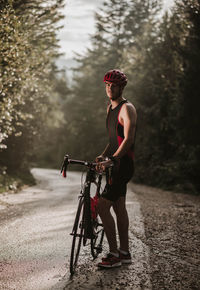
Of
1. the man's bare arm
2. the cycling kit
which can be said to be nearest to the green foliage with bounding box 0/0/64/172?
the cycling kit

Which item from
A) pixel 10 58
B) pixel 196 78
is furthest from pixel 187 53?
pixel 10 58

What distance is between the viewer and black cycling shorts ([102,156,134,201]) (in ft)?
15.5

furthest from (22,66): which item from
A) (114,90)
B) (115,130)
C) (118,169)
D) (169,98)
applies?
(169,98)

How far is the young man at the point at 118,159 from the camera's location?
4621mm

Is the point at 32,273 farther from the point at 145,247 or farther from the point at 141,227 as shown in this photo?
the point at 141,227

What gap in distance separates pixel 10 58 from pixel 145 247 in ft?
23.5

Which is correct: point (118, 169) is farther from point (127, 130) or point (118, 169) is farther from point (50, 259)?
point (50, 259)

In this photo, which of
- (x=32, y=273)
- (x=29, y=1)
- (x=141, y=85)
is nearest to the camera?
(x=32, y=273)

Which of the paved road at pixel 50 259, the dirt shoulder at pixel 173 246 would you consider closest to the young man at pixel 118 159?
the paved road at pixel 50 259

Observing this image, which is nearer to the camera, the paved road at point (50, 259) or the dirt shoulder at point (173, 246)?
the paved road at point (50, 259)

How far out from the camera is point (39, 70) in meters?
14.1

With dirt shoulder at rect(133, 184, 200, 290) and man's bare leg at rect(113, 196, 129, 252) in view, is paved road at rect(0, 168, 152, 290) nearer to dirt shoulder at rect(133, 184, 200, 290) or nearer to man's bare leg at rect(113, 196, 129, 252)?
dirt shoulder at rect(133, 184, 200, 290)

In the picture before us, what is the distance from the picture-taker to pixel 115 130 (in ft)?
15.9

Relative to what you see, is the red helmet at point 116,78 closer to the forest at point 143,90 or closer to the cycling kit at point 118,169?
the cycling kit at point 118,169
